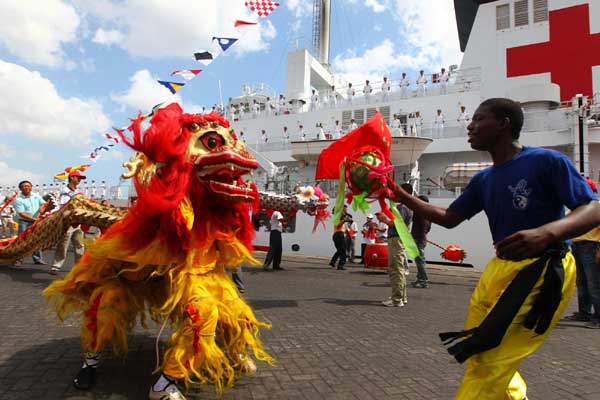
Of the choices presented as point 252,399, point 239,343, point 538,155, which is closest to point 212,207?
point 239,343

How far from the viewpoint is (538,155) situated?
1.71 m

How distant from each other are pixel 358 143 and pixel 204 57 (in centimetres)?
→ 513

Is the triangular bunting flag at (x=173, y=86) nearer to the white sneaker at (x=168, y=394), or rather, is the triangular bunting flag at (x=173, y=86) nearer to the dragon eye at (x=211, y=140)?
the dragon eye at (x=211, y=140)

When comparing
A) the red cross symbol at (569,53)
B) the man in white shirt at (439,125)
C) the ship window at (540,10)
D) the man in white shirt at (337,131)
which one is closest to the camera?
the red cross symbol at (569,53)

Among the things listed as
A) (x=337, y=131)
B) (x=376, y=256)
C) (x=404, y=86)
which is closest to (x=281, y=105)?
(x=337, y=131)

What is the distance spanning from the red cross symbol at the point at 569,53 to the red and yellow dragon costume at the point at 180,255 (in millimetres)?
15855

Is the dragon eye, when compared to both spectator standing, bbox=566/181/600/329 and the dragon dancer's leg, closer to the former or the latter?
the dragon dancer's leg

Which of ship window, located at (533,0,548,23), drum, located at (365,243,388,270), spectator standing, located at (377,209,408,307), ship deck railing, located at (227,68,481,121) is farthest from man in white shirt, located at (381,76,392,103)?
spectator standing, located at (377,209,408,307)

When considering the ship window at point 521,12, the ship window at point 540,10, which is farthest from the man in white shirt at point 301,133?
the ship window at point 540,10

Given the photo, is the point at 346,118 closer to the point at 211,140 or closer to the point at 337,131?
the point at 337,131

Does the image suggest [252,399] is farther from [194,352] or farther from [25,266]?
[25,266]

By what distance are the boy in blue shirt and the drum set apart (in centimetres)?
790

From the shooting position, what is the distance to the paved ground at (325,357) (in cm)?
270

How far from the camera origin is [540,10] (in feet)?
50.4
